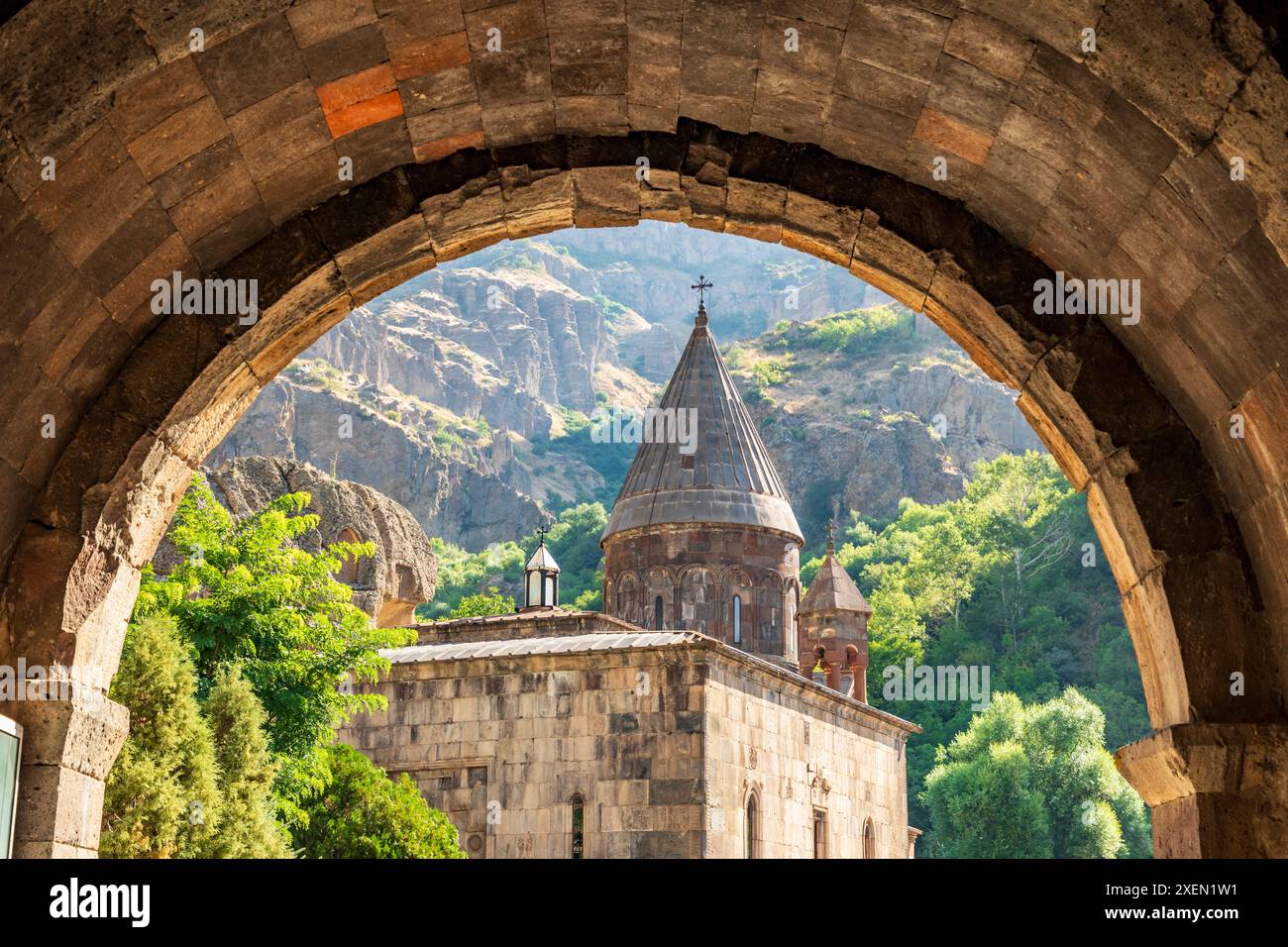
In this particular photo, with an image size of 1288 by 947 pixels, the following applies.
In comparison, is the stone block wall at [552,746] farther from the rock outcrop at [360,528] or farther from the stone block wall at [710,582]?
the stone block wall at [710,582]

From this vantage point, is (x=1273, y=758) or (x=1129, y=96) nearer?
(x=1129, y=96)

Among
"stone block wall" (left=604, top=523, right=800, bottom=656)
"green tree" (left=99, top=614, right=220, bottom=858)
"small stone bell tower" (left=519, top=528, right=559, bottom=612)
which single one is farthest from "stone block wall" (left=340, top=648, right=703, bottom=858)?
"stone block wall" (left=604, top=523, right=800, bottom=656)

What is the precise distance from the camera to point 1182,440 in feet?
21.3

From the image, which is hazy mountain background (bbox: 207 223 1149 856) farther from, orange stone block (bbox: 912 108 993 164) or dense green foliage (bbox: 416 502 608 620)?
orange stone block (bbox: 912 108 993 164)

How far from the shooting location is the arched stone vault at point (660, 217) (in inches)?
219

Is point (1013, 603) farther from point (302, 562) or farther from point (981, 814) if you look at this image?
point (302, 562)

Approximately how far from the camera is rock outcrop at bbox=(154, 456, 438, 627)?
17.7m

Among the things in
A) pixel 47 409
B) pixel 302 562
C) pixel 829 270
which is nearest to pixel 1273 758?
pixel 47 409

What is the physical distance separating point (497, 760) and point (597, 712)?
1.49m

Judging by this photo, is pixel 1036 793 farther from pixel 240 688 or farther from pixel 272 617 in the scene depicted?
pixel 240 688

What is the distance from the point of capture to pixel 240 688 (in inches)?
505

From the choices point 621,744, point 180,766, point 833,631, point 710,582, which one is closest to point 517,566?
point 833,631

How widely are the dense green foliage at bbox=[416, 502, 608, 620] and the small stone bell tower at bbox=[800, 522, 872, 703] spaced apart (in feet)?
104

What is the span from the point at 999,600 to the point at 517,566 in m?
24.0
